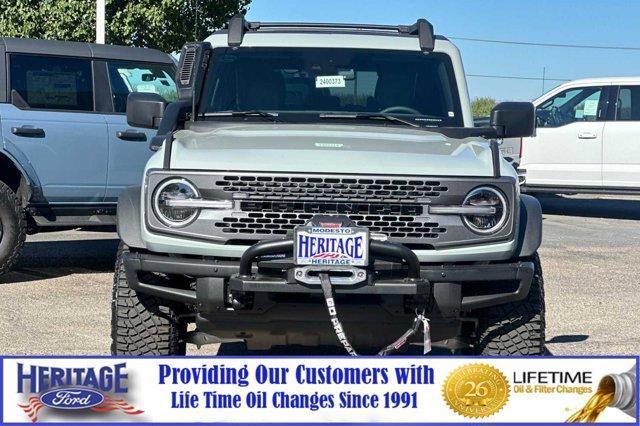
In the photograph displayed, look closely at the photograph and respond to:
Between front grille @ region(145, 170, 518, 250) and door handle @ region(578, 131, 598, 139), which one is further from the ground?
front grille @ region(145, 170, 518, 250)

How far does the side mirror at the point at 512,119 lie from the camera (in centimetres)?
604

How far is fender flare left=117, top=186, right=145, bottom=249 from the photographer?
5.09 meters

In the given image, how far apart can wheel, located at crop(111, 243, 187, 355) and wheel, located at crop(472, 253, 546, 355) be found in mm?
1388

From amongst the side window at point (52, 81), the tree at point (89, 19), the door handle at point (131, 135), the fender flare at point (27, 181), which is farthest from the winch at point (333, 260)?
the tree at point (89, 19)

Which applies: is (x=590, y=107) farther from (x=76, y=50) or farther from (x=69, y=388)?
(x=69, y=388)

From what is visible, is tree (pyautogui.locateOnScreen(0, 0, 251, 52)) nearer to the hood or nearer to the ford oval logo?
the hood

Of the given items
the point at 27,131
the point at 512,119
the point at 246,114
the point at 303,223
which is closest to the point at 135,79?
the point at 27,131

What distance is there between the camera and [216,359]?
423 cm

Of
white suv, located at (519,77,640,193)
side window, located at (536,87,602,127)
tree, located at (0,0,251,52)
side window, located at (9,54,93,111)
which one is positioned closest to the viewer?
side window, located at (9,54,93,111)

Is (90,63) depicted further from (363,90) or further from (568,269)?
(568,269)

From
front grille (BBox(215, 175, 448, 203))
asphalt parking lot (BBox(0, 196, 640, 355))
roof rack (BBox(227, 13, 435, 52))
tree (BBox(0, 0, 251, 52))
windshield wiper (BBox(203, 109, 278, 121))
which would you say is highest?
tree (BBox(0, 0, 251, 52))

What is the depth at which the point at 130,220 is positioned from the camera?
16.9ft

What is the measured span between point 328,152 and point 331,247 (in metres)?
0.56

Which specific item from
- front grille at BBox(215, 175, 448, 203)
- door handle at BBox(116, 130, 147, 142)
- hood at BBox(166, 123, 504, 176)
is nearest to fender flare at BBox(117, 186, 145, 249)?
hood at BBox(166, 123, 504, 176)
